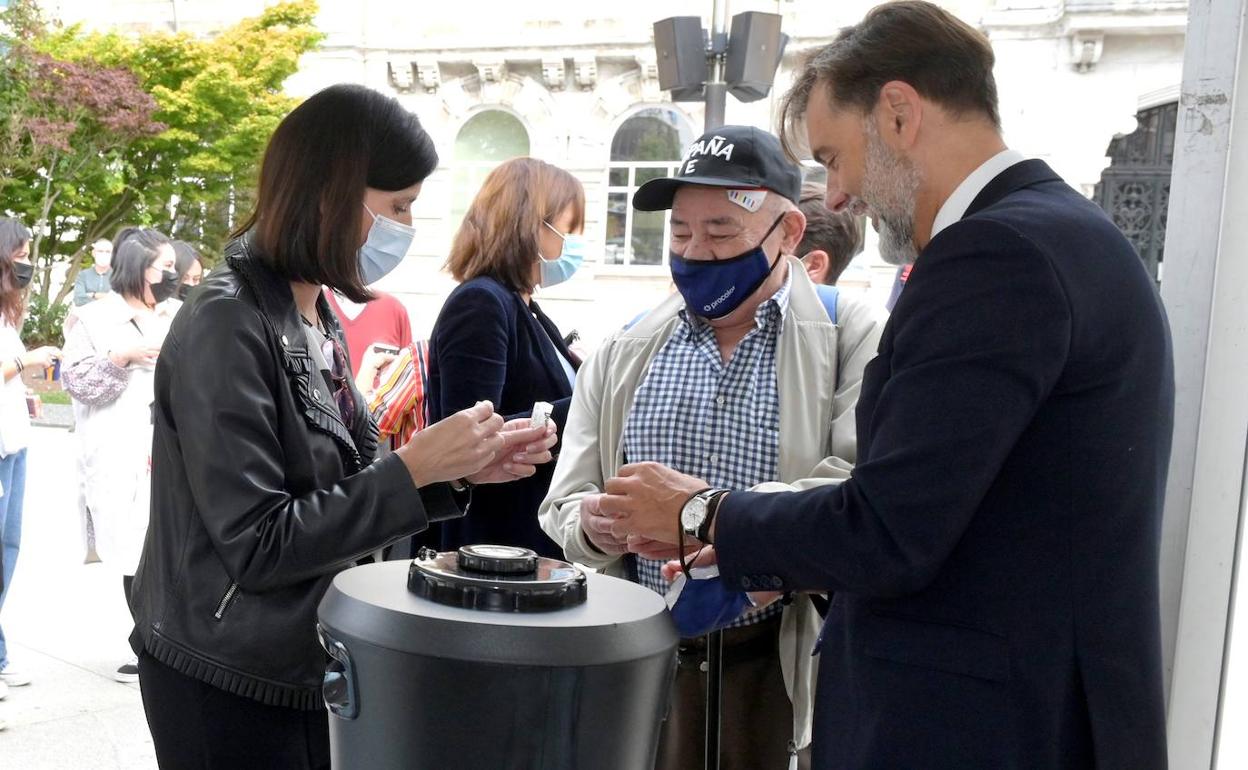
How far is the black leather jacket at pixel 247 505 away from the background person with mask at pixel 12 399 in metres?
3.04

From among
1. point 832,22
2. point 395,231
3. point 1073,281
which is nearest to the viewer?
point 1073,281

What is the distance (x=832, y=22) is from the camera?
1792 cm

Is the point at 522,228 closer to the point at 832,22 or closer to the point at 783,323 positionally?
the point at 783,323

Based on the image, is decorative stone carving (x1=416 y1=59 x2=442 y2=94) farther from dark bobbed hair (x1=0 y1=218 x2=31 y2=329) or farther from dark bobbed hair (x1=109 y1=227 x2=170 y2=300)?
dark bobbed hair (x1=0 y1=218 x2=31 y2=329)

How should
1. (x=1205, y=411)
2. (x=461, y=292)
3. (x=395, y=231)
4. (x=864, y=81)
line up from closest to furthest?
1. (x=864, y=81)
2. (x=1205, y=411)
3. (x=395, y=231)
4. (x=461, y=292)

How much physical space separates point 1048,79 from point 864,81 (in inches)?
659

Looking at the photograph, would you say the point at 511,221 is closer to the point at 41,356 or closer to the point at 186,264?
the point at 41,356

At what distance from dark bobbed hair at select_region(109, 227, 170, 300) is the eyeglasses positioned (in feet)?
9.84

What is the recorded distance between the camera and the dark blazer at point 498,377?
3064 mm

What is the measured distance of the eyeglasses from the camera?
1.97 m

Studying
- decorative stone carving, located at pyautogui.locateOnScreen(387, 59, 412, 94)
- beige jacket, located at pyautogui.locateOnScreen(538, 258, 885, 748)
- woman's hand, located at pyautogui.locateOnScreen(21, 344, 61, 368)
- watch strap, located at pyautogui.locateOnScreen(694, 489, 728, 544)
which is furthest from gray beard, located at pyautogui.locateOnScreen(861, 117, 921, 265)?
decorative stone carving, located at pyautogui.locateOnScreen(387, 59, 412, 94)

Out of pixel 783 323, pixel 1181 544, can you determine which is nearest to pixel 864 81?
pixel 783 323

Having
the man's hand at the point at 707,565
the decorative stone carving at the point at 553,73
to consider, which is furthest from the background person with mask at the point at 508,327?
the decorative stone carving at the point at 553,73

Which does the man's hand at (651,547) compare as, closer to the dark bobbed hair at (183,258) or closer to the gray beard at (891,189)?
the gray beard at (891,189)
